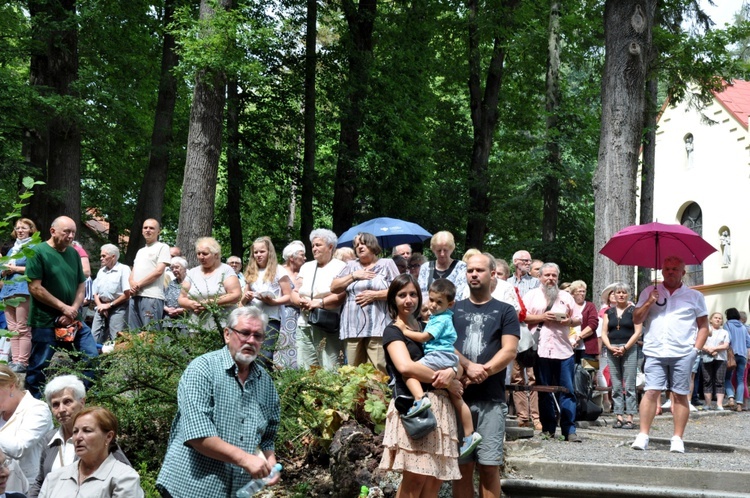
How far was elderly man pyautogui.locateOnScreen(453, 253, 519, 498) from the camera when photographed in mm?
7066

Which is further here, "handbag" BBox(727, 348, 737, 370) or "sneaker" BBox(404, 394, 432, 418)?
"handbag" BBox(727, 348, 737, 370)

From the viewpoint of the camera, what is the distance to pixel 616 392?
14203 millimetres

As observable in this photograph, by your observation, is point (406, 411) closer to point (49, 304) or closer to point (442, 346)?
point (442, 346)

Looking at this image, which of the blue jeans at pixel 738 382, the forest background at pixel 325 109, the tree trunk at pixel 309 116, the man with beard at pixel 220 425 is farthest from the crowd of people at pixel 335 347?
the tree trunk at pixel 309 116

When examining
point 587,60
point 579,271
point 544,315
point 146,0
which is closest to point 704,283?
point 579,271

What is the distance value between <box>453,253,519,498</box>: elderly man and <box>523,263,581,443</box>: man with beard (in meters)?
3.73

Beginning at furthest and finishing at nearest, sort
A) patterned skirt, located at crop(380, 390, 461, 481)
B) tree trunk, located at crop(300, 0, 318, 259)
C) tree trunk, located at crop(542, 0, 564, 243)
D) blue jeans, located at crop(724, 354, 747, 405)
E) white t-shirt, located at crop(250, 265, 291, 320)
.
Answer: tree trunk, located at crop(542, 0, 564, 243), tree trunk, located at crop(300, 0, 318, 259), blue jeans, located at crop(724, 354, 747, 405), white t-shirt, located at crop(250, 265, 291, 320), patterned skirt, located at crop(380, 390, 461, 481)

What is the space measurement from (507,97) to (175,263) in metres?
20.1

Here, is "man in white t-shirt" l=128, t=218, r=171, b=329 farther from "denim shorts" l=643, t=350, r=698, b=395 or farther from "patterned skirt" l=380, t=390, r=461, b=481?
"patterned skirt" l=380, t=390, r=461, b=481

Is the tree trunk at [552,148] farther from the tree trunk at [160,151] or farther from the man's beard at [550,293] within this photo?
the man's beard at [550,293]

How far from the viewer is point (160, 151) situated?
2281 cm

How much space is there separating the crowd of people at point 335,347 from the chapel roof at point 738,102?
30.7 meters

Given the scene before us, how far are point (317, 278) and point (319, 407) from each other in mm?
2820

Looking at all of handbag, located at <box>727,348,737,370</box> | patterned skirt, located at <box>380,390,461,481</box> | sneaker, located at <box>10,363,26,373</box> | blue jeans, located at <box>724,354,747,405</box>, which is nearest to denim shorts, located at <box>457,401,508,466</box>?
patterned skirt, located at <box>380,390,461,481</box>
